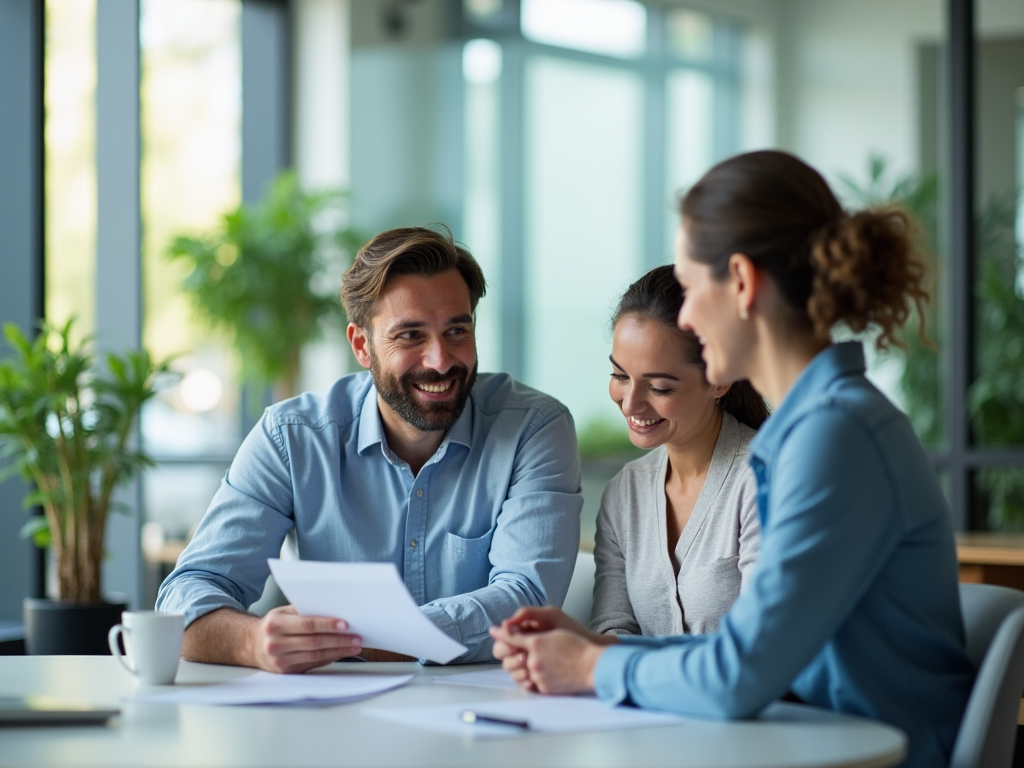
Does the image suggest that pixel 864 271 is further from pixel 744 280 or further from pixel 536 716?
pixel 536 716

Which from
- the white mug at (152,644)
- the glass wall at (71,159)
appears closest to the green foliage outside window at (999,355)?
the white mug at (152,644)

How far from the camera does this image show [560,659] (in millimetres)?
1474

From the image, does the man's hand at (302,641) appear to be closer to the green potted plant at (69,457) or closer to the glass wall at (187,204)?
the green potted plant at (69,457)

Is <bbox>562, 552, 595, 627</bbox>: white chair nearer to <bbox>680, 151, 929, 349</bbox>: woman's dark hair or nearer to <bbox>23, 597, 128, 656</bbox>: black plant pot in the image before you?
<bbox>680, 151, 929, 349</bbox>: woman's dark hair

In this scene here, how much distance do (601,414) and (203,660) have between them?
471 cm

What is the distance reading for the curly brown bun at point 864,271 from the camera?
139cm

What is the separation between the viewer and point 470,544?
210 centimetres

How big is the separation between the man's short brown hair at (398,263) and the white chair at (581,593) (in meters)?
0.51

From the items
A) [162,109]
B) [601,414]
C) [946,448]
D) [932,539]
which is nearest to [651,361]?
[932,539]

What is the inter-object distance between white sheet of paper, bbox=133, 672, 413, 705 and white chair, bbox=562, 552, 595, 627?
0.56m

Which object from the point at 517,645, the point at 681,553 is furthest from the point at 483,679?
the point at 681,553

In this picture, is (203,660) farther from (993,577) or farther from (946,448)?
(946,448)

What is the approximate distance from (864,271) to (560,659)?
57cm

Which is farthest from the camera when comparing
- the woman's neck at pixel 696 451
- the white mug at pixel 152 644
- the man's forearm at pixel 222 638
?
the woman's neck at pixel 696 451
